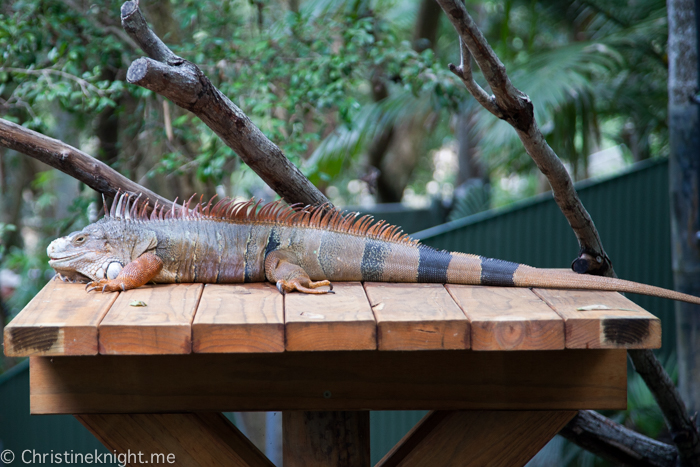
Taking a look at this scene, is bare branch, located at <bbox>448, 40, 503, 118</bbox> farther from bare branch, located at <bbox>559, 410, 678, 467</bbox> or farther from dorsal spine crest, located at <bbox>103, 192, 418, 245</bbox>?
bare branch, located at <bbox>559, 410, 678, 467</bbox>

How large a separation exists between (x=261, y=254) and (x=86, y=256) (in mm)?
725

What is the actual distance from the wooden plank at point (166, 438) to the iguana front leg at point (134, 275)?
1.56 feet

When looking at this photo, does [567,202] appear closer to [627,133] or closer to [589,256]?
[589,256]

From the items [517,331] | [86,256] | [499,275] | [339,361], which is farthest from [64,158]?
[517,331]

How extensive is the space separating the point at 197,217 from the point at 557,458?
13.4 ft

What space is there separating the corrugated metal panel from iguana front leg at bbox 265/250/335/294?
3.24m

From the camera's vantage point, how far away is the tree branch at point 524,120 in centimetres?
222

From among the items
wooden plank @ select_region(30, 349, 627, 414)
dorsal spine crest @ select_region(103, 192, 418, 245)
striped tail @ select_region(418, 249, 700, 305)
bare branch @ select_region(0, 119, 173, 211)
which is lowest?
wooden plank @ select_region(30, 349, 627, 414)

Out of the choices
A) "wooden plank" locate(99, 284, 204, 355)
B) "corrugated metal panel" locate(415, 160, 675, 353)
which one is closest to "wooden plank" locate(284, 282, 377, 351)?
"wooden plank" locate(99, 284, 204, 355)

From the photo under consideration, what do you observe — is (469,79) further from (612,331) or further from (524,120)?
(612,331)

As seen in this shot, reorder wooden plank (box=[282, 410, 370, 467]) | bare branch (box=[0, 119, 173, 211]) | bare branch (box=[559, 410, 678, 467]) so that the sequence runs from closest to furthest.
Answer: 1. wooden plank (box=[282, 410, 370, 467])
2. bare branch (box=[0, 119, 173, 211])
3. bare branch (box=[559, 410, 678, 467])

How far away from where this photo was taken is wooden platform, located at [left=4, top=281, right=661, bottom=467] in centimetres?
187

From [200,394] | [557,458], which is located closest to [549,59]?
[557,458]

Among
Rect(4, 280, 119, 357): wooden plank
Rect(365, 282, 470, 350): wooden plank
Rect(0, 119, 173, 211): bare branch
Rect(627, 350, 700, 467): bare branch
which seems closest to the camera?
Rect(4, 280, 119, 357): wooden plank
